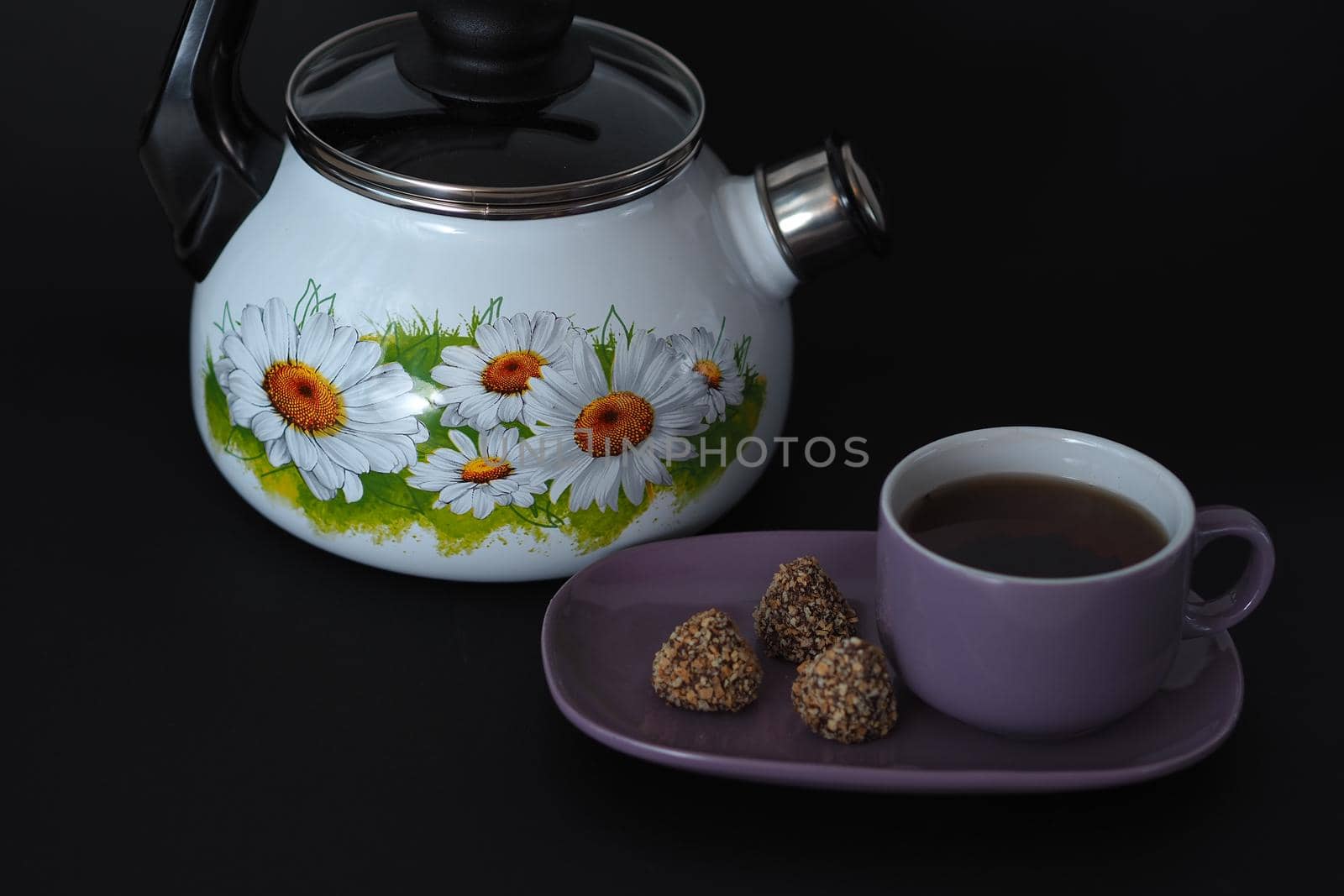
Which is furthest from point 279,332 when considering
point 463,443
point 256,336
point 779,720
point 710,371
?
point 779,720

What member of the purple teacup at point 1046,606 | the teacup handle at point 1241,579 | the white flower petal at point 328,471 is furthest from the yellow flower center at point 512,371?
the teacup handle at point 1241,579

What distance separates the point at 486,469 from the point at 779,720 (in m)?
0.22

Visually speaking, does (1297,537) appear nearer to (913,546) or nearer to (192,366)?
(913,546)

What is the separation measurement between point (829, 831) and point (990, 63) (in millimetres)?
736

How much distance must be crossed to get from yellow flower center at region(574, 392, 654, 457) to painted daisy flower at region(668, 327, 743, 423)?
1.4 inches

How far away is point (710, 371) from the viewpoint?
3.25 ft

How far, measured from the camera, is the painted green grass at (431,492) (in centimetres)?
94


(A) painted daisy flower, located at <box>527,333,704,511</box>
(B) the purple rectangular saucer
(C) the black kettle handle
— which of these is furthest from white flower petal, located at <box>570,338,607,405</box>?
(C) the black kettle handle

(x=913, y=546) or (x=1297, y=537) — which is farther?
(x=1297, y=537)

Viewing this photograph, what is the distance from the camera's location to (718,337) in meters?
0.99

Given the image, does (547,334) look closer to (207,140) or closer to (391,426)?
(391,426)

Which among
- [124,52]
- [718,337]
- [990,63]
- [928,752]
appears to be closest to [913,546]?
[928,752]

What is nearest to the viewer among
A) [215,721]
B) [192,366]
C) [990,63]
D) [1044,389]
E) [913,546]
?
[913,546]

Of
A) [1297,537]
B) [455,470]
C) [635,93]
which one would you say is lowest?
[1297,537]
